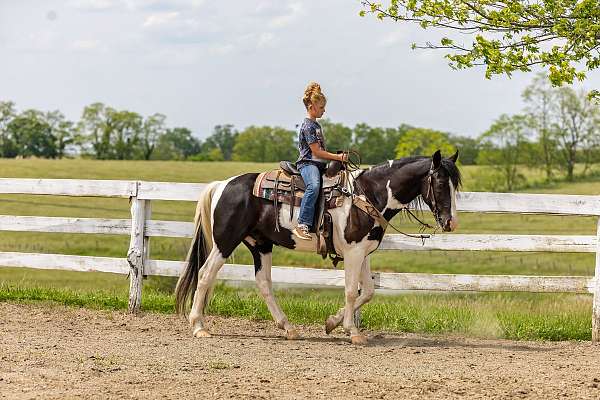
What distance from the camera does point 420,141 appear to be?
77.2 m

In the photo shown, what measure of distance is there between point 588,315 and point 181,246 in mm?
15404

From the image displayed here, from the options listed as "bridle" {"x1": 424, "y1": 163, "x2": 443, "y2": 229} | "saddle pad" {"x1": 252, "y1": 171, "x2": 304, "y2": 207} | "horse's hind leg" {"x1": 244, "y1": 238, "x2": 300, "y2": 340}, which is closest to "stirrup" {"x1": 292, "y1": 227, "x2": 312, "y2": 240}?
"saddle pad" {"x1": 252, "y1": 171, "x2": 304, "y2": 207}

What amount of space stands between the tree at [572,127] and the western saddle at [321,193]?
158ft

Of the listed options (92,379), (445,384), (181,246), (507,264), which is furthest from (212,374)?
(507,264)

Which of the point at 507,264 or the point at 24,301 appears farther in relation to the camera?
the point at 507,264

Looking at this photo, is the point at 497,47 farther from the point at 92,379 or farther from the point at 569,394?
the point at 92,379

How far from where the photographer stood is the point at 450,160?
25.5 feet

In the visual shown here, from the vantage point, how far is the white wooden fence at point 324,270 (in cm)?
861

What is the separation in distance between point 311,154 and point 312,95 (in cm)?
57

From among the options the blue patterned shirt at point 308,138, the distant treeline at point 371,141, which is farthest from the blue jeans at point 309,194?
the distant treeline at point 371,141

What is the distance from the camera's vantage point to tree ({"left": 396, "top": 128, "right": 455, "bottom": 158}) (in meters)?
Result: 74.2

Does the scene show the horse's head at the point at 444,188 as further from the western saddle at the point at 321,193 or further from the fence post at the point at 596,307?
the fence post at the point at 596,307

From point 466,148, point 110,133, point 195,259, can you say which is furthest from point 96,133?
point 195,259

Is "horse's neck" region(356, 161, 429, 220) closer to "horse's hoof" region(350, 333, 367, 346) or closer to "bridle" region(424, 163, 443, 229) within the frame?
"bridle" region(424, 163, 443, 229)
